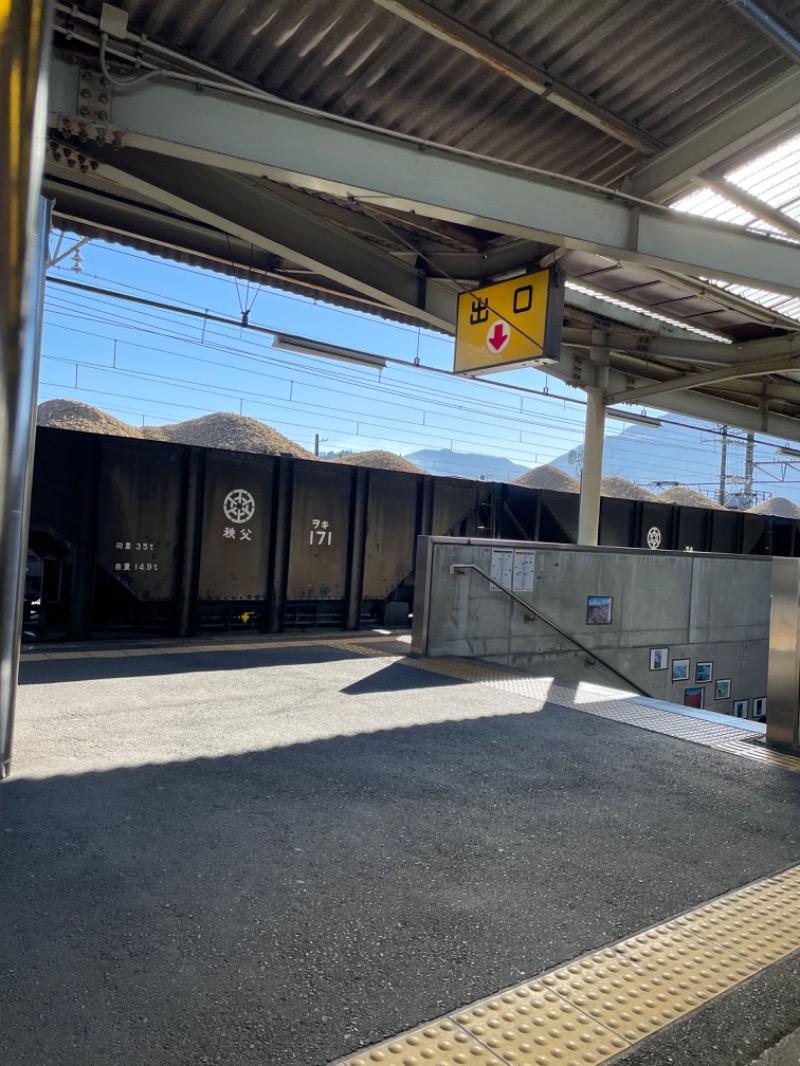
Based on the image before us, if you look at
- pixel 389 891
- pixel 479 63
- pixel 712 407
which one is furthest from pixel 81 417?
pixel 389 891

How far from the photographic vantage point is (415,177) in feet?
23.9

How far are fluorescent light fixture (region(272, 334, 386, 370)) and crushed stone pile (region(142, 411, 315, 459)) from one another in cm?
2246

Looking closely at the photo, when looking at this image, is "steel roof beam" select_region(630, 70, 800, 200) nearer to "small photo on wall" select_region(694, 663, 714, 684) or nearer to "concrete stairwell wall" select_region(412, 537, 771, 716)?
"concrete stairwell wall" select_region(412, 537, 771, 716)

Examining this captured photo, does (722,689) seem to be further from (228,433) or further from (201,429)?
(201,429)

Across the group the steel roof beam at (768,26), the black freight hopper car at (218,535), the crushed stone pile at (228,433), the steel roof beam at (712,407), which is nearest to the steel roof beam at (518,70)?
the steel roof beam at (768,26)

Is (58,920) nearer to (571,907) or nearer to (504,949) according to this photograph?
(504,949)

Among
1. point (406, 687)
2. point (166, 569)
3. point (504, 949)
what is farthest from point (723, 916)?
point (166, 569)

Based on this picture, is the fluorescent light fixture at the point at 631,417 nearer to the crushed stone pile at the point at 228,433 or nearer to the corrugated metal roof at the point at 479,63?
the corrugated metal roof at the point at 479,63

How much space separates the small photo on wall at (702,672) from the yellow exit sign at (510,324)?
6.47 metres

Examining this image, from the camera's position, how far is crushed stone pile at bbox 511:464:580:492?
47.1 m

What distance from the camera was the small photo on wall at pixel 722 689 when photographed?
43.2 ft

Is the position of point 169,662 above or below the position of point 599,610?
below

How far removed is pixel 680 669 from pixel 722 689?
1662 millimetres

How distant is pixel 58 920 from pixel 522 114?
310 inches
